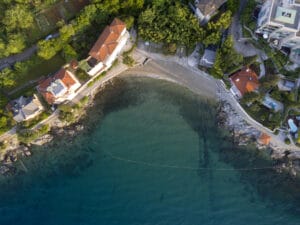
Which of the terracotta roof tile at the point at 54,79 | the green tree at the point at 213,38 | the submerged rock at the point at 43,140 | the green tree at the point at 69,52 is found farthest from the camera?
the submerged rock at the point at 43,140

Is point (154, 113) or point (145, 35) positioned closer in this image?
point (145, 35)

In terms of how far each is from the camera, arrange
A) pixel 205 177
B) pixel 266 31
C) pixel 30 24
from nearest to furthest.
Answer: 1. pixel 266 31
2. pixel 30 24
3. pixel 205 177

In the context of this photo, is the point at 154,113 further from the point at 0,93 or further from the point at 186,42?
the point at 0,93

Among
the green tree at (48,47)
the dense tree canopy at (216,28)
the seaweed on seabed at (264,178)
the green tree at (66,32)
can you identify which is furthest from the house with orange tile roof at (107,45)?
the seaweed on seabed at (264,178)

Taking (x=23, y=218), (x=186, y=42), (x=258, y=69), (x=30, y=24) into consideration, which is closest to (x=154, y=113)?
(x=186, y=42)

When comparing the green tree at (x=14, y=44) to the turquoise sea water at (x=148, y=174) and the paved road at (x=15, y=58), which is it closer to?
the paved road at (x=15, y=58)
